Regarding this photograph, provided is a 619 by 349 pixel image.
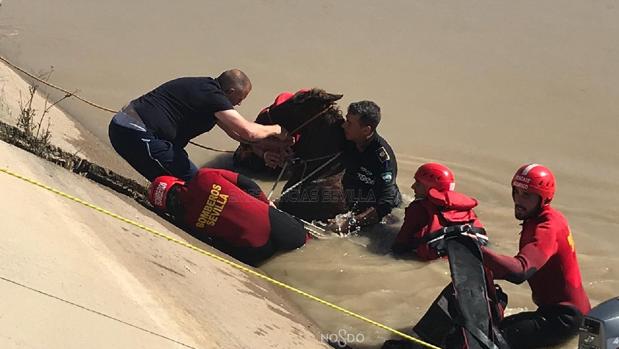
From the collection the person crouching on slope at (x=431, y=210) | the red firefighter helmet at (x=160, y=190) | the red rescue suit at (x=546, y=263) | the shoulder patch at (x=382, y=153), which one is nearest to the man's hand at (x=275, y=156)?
the shoulder patch at (x=382, y=153)

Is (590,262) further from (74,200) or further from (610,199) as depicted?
(74,200)

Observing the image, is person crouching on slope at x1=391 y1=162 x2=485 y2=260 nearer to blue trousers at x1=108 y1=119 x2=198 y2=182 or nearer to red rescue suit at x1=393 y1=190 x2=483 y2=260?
red rescue suit at x1=393 y1=190 x2=483 y2=260

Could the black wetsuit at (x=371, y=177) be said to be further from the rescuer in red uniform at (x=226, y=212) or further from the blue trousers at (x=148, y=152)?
the blue trousers at (x=148, y=152)

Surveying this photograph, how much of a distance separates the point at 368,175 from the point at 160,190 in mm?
1718

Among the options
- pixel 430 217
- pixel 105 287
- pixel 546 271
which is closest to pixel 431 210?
pixel 430 217

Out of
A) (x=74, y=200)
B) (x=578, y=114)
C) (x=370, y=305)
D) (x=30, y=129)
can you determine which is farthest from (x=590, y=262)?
(x=30, y=129)

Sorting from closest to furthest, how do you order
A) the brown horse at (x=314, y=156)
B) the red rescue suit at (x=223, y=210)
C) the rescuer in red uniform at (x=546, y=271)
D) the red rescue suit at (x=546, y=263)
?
the red rescue suit at (x=546, y=263), the rescuer in red uniform at (x=546, y=271), the red rescue suit at (x=223, y=210), the brown horse at (x=314, y=156)

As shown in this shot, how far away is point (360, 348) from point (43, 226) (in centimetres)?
218

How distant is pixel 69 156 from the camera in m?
5.65

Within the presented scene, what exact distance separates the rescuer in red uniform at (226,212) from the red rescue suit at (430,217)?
92cm

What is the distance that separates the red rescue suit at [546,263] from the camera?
400 cm

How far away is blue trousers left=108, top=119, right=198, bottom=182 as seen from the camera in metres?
6.15

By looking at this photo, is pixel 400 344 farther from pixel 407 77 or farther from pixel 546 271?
pixel 407 77

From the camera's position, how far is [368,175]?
6.46 metres
